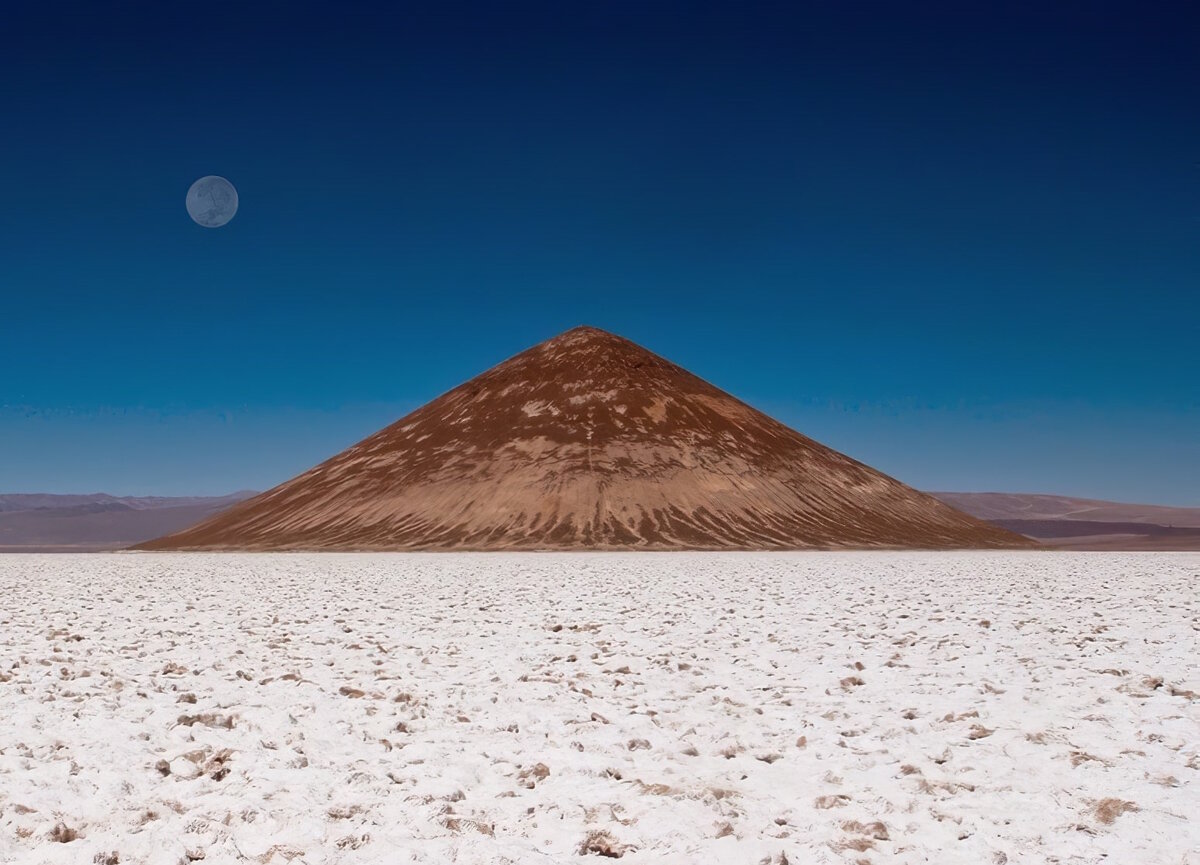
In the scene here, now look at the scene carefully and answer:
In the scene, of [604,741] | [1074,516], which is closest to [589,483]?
[604,741]

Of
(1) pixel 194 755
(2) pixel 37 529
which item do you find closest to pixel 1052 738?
(1) pixel 194 755

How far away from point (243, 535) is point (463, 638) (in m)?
61.9

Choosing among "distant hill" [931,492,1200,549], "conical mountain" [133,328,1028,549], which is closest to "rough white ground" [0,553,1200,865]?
"conical mountain" [133,328,1028,549]

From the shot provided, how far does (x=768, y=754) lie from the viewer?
574 centimetres

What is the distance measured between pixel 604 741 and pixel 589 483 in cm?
6242

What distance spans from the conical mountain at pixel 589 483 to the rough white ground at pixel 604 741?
4657 cm

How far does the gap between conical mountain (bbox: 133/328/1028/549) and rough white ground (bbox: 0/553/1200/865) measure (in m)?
46.6

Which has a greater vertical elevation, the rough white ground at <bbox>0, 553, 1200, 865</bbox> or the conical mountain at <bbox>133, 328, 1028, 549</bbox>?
the conical mountain at <bbox>133, 328, 1028, 549</bbox>

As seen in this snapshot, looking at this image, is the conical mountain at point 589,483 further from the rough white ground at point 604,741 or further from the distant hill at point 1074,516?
the distant hill at point 1074,516

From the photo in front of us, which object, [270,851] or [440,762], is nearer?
[270,851]

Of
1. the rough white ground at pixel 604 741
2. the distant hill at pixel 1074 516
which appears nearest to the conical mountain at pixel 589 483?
the rough white ground at pixel 604 741

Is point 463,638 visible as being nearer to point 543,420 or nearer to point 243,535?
point 243,535

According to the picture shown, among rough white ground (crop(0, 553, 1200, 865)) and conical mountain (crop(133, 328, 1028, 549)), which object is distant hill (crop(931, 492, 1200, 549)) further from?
rough white ground (crop(0, 553, 1200, 865))

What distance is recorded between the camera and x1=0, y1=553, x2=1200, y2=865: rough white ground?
4324 millimetres
